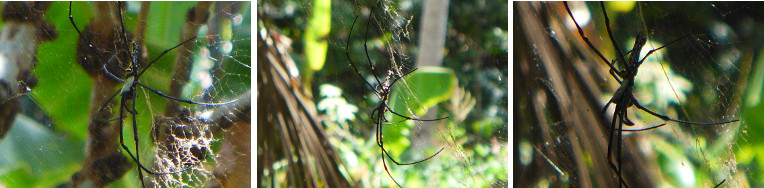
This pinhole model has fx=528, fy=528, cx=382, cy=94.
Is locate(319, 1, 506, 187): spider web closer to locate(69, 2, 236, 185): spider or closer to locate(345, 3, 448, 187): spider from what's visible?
locate(345, 3, 448, 187): spider

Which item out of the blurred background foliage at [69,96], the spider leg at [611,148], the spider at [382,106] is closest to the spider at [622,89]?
the spider leg at [611,148]

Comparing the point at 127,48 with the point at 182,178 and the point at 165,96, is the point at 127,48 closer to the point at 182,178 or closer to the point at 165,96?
the point at 165,96

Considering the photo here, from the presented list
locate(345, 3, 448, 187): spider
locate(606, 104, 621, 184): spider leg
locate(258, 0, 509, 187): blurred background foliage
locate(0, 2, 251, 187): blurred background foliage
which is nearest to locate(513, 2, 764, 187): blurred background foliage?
locate(606, 104, 621, 184): spider leg

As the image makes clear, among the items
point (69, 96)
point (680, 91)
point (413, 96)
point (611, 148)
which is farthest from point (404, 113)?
point (69, 96)

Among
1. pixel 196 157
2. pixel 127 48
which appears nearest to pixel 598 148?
pixel 196 157

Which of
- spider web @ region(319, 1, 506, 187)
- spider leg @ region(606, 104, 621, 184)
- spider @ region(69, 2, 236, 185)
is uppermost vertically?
spider @ region(69, 2, 236, 185)
